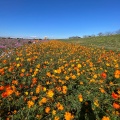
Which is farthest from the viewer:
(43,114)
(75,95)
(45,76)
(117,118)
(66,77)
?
(45,76)

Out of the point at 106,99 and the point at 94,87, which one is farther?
the point at 94,87

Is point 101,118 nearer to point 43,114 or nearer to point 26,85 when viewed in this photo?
point 43,114

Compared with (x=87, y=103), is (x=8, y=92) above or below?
above

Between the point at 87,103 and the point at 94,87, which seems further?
the point at 94,87

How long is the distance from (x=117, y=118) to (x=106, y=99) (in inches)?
25.8

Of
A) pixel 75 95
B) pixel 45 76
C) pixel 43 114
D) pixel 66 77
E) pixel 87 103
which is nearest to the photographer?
pixel 43 114

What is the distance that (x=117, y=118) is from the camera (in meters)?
3.46

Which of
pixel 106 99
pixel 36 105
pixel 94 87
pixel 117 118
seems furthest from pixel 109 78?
pixel 36 105

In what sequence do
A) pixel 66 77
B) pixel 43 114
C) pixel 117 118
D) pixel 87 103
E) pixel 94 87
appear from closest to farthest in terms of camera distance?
pixel 117 118
pixel 43 114
pixel 87 103
pixel 94 87
pixel 66 77

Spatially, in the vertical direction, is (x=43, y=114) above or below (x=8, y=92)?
below

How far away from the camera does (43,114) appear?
3723 mm

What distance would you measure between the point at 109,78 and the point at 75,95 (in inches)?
65.1

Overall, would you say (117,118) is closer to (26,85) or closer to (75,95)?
(75,95)

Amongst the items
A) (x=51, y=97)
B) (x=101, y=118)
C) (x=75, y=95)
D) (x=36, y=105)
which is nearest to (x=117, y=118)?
(x=101, y=118)
